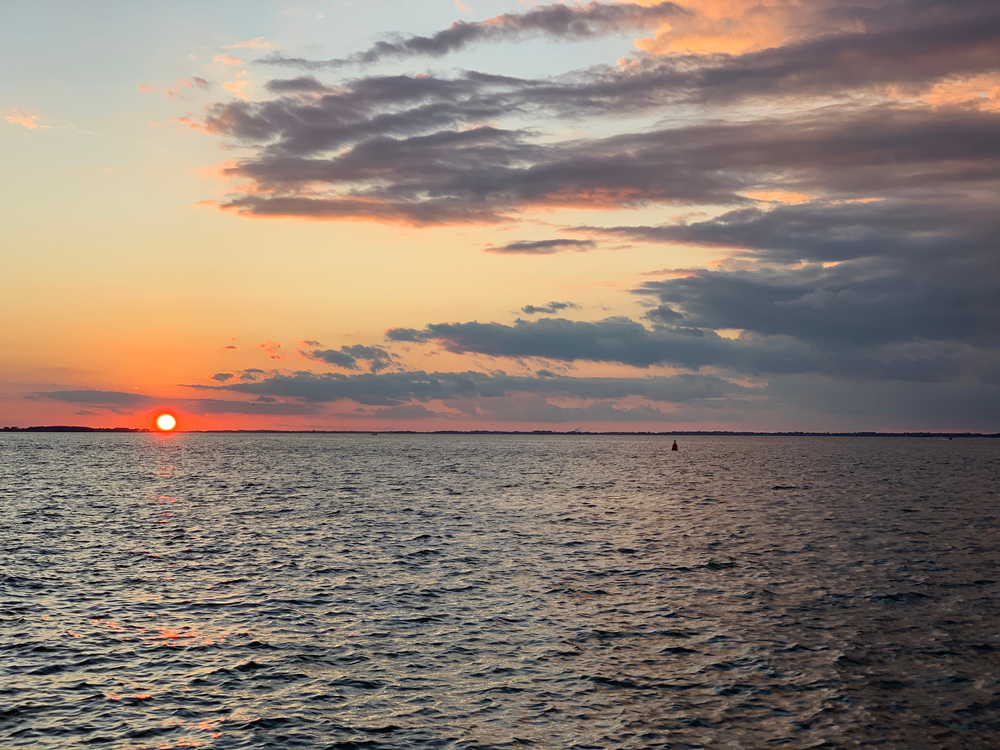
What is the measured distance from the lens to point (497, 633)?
1134 inches

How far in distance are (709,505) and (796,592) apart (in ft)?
146

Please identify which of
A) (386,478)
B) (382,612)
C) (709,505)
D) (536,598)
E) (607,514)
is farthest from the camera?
(386,478)

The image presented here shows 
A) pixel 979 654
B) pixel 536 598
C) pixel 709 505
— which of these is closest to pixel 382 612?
pixel 536 598

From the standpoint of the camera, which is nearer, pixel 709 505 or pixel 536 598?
pixel 536 598

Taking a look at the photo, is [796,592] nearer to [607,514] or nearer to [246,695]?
[246,695]

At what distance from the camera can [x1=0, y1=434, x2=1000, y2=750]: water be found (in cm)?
2003

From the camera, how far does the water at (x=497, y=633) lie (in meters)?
20.0

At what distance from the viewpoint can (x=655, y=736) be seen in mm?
19250

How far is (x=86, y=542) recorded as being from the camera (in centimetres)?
5003

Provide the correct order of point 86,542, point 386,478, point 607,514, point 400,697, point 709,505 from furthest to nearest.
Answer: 1. point 386,478
2. point 709,505
3. point 607,514
4. point 86,542
5. point 400,697

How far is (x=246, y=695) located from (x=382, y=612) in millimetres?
10132

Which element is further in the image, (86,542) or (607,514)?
(607,514)

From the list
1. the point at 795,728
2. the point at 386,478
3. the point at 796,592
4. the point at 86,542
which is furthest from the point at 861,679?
the point at 386,478

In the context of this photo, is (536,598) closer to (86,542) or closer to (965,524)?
(86,542)
